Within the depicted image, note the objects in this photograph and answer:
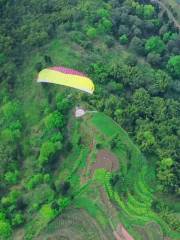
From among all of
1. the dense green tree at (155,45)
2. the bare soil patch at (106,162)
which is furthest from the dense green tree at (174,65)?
the bare soil patch at (106,162)

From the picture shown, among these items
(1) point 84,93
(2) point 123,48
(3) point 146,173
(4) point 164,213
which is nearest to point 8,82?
(1) point 84,93

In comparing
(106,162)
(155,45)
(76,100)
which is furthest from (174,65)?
(106,162)

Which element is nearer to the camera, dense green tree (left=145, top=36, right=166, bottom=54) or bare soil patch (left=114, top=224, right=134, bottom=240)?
bare soil patch (left=114, top=224, right=134, bottom=240)

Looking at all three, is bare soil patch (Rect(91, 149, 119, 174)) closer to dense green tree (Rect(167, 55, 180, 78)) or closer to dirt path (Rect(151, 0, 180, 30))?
dense green tree (Rect(167, 55, 180, 78))

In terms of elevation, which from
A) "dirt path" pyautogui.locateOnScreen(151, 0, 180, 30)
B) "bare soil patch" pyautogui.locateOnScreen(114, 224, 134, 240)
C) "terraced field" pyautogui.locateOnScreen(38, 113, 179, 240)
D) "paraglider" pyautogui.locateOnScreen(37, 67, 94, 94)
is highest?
"paraglider" pyautogui.locateOnScreen(37, 67, 94, 94)

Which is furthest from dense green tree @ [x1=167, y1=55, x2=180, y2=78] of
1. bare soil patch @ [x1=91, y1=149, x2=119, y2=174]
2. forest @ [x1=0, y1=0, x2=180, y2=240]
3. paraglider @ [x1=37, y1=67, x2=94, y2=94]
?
bare soil patch @ [x1=91, y1=149, x2=119, y2=174]

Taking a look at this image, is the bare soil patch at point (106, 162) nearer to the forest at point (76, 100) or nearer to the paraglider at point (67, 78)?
the forest at point (76, 100)

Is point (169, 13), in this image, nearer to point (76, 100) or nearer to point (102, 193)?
point (76, 100)

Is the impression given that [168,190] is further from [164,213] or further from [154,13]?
[154,13]
